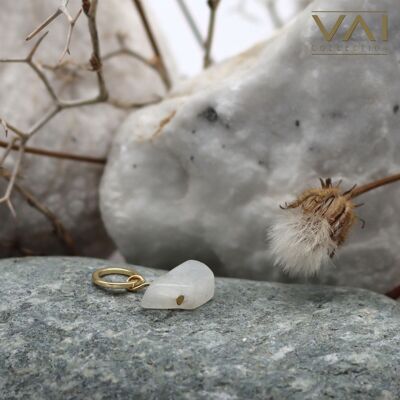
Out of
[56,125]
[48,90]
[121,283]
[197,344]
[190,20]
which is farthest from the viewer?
[190,20]

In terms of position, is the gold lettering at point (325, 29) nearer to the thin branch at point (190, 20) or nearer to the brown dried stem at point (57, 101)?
the brown dried stem at point (57, 101)

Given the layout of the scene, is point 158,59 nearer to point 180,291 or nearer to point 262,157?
point 262,157

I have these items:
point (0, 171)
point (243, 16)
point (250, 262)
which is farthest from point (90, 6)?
point (243, 16)

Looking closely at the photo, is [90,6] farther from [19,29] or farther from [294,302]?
[294,302]

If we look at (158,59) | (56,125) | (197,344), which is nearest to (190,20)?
(158,59)

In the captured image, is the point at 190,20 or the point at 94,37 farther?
the point at 190,20

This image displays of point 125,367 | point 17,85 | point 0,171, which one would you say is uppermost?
point 17,85
